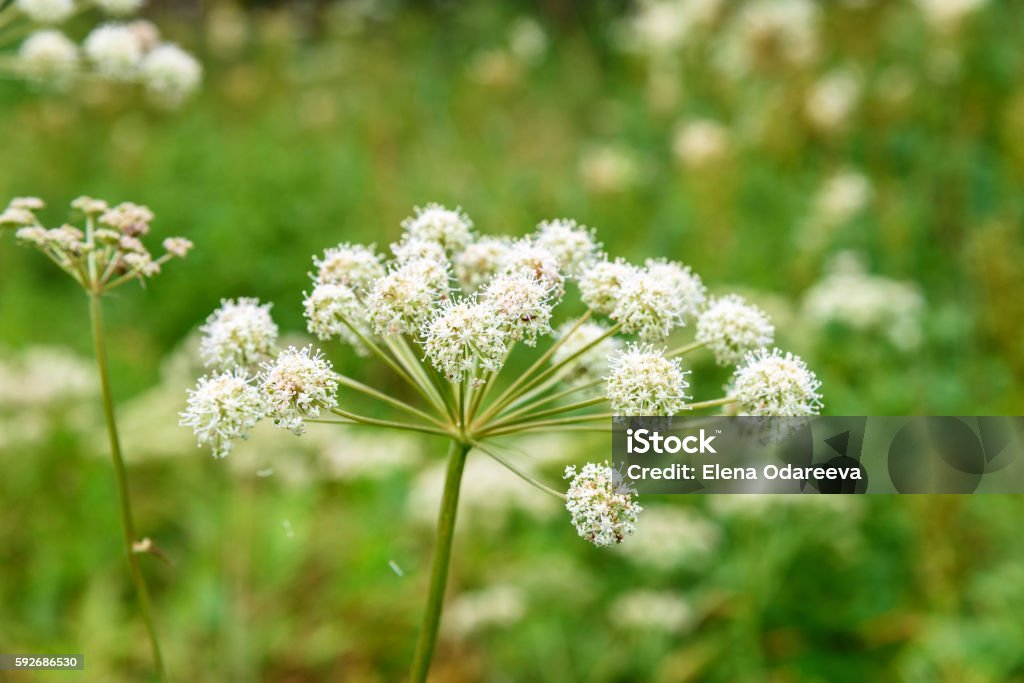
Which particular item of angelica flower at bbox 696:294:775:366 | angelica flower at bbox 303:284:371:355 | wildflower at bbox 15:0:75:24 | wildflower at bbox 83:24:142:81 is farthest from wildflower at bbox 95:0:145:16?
angelica flower at bbox 696:294:775:366

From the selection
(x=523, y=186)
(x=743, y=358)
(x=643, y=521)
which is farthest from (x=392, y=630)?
(x=523, y=186)

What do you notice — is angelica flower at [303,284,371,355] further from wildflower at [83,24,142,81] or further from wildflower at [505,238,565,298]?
wildflower at [83,24,142,81]

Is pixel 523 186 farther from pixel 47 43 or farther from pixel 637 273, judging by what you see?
pixel 637 273

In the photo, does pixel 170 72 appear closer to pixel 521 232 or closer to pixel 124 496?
pixel 124 496

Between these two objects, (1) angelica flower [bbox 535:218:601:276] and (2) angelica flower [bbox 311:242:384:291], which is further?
(1) angelica flower [bbox 535:218:601:276]

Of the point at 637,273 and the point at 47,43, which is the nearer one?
the point at 637,273

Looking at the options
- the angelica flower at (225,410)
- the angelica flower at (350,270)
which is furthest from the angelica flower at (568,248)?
the angelica flower at (225,410)
